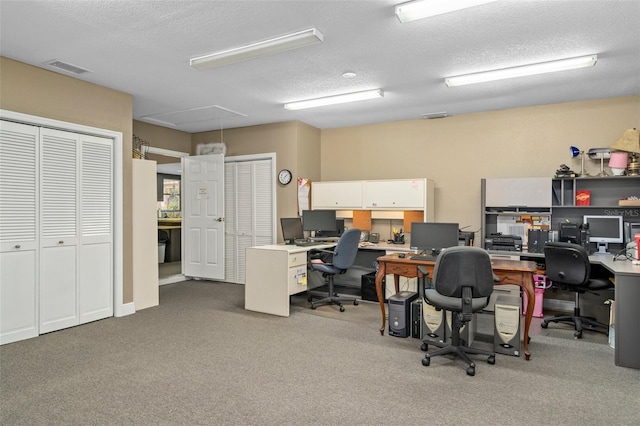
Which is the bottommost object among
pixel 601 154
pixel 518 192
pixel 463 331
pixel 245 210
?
pixel 463 331

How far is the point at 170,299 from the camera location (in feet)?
19.3

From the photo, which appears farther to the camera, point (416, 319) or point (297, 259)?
point (297, 259)

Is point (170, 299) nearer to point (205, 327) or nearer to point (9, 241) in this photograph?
point (205, 327)

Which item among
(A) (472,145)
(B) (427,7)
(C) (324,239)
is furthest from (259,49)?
(A) (472,145)

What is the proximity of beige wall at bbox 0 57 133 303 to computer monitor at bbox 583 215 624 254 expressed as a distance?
18.9 feet

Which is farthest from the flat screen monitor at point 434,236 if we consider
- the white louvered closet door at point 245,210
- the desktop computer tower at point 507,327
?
the white louvered closet door at point 245,210

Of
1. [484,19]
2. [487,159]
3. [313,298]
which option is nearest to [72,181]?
[313,298]

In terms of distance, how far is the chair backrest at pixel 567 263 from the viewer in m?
4.23

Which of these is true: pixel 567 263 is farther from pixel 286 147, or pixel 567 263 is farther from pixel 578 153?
A: pixel 286 147

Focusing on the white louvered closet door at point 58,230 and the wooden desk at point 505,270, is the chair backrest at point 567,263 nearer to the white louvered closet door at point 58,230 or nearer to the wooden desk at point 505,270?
the wooden desk at point 505,270

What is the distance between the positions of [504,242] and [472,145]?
1554 mm

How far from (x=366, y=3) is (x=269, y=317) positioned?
358 cm

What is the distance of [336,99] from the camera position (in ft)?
17.3

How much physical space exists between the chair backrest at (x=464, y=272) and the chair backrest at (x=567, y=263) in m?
1.57
